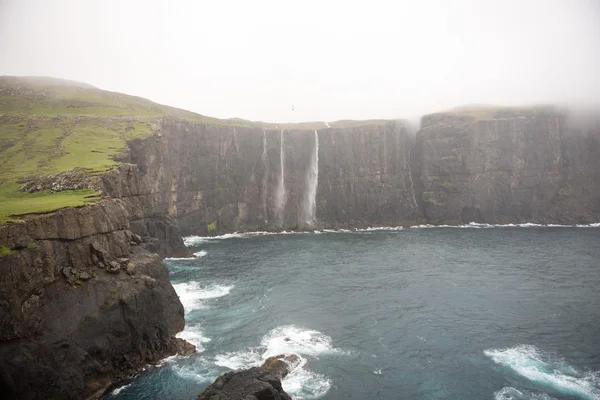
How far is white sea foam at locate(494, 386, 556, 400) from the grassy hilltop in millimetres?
32759

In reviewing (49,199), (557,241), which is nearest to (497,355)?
(49,199)

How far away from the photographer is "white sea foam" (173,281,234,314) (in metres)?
40.1

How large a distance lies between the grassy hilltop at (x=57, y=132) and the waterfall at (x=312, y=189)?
23538 mm

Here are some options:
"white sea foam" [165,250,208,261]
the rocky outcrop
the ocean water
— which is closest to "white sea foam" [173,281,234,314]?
the ocean water

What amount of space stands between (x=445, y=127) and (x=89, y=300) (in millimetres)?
89473

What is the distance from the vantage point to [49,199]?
30891 mm

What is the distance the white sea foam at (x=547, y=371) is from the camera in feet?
78.0

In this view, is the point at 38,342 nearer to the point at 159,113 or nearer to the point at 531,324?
the point at 531,324

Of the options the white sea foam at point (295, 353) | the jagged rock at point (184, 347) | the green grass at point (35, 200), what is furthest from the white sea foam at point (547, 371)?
the green grass at point (35, 200)

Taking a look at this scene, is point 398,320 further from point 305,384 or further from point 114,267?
point 114,267

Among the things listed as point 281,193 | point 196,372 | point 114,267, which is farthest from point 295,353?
point 281,193

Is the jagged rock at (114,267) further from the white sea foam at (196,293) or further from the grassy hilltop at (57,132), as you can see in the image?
the white sea foam at (196,293)

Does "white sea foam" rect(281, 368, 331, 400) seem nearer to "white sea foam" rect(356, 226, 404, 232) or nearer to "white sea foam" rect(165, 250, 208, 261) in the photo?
"white sea foam" rect(165, 250, 208, 261)

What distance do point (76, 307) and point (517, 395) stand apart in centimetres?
2960
